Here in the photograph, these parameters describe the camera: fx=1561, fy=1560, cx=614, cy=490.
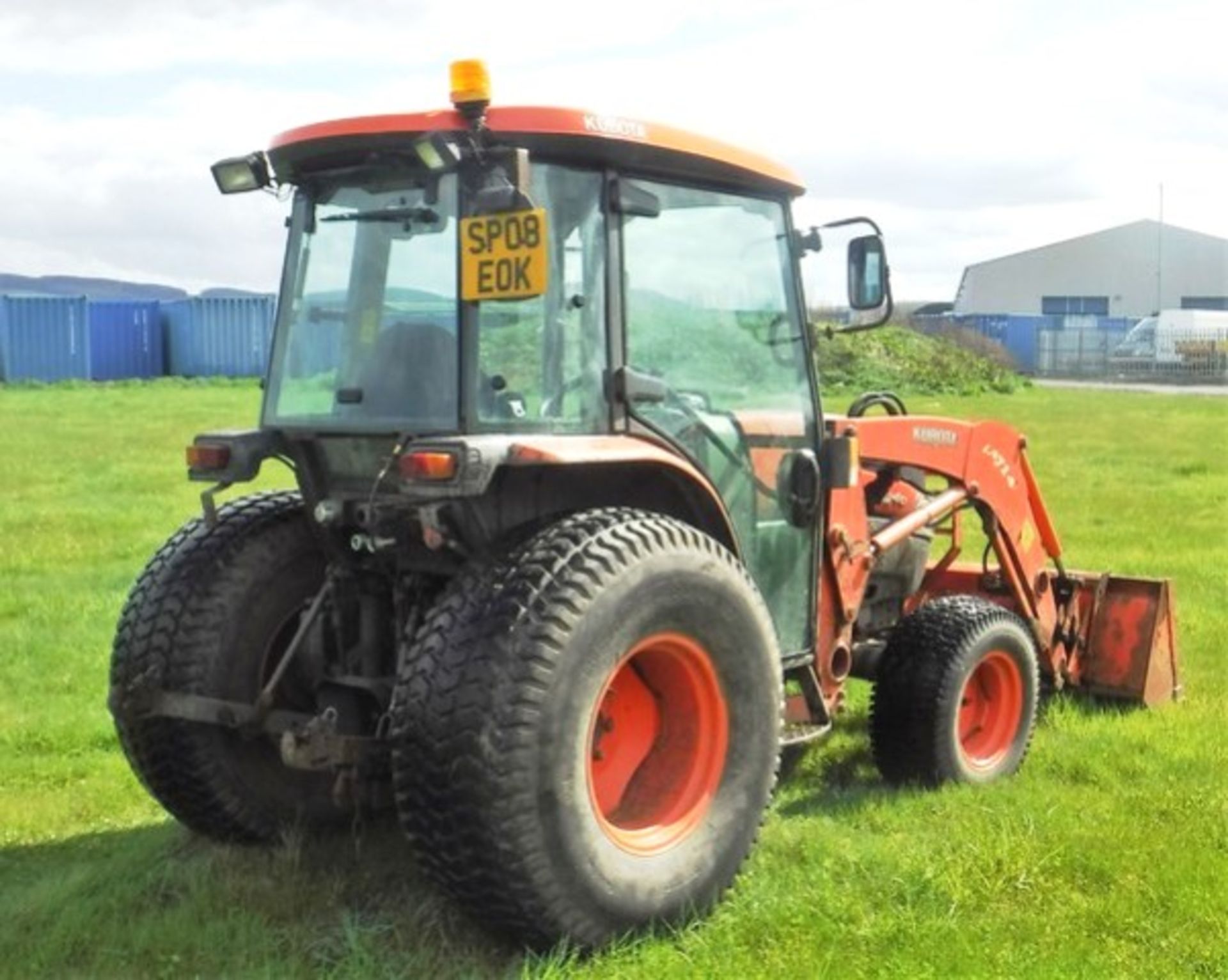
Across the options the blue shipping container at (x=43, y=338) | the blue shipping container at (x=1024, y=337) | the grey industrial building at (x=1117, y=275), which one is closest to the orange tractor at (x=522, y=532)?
the blue shipping container at (x=43, y=338)

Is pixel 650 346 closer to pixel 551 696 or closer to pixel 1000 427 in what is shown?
pixel 551 696

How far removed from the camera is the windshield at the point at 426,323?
166 inches

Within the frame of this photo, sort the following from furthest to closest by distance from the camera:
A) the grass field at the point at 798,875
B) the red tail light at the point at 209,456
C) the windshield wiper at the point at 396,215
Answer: the red tail light at the point at 209,456 < the windshield wiper at the point at 396,215 < the grass field at the point at 798,875

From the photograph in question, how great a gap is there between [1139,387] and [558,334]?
117ft

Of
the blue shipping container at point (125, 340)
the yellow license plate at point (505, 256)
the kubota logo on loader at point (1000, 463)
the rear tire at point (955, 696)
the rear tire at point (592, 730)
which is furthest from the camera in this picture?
the blue shipping container at point (125, 340)

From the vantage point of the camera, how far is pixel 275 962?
405 cm

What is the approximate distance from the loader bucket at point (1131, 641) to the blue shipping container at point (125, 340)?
2972cm

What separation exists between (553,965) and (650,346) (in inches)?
70.4

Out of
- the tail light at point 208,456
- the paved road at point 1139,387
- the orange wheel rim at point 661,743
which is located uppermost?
the tail light at point 208,456

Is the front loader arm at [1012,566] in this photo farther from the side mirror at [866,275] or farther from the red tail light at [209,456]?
the red tail light at [209,456]

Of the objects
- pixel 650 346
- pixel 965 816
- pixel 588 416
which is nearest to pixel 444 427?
pixel 588 416

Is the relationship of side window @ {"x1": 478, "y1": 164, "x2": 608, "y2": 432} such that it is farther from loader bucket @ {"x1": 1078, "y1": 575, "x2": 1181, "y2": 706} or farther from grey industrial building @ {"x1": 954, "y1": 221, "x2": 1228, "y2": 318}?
grey industrial building @ {"x1": 954, "y1": 221, "x2": 1228, "y2": 318}

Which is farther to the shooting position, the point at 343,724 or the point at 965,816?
the point at 965,816

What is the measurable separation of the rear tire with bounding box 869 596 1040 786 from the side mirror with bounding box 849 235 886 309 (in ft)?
4.18
